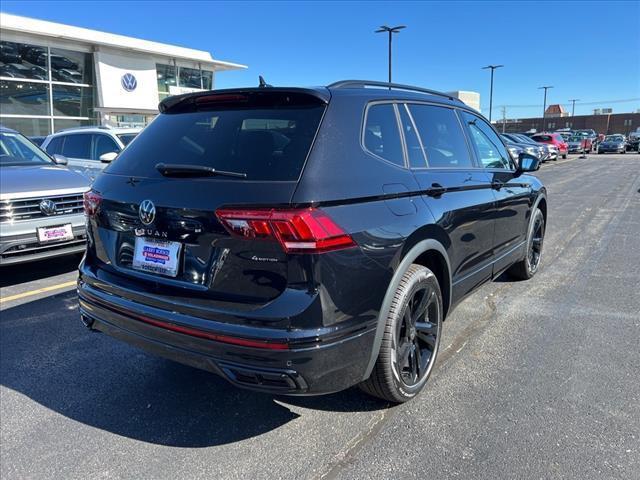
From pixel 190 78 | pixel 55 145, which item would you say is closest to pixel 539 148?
pixel 55 145

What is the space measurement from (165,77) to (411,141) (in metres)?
33.9

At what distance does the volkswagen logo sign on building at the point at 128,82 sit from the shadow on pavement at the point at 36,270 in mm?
27008

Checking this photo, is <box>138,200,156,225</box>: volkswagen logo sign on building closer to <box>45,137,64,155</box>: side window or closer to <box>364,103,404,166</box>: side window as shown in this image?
<box>364,103,404,166</box>: side window

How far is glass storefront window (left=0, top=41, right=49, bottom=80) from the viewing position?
2472 centimetres

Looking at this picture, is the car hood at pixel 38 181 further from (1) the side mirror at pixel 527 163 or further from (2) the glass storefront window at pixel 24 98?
(2) the glass storefront window at pixel 24 98

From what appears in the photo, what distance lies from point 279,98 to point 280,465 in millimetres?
1879

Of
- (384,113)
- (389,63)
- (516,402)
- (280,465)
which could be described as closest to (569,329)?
(516,402)

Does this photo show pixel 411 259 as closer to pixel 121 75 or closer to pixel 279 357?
pixel 279 357

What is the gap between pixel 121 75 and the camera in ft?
98.9

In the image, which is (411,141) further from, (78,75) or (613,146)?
(613,146)

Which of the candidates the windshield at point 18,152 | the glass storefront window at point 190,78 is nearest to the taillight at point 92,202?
the windshield at point 18,152

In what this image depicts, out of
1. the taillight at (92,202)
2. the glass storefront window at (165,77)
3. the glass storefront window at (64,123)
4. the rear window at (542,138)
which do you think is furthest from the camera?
the glass storefront window at (165,77)

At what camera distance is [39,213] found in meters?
5.22

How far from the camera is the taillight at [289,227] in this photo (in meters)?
2.19
